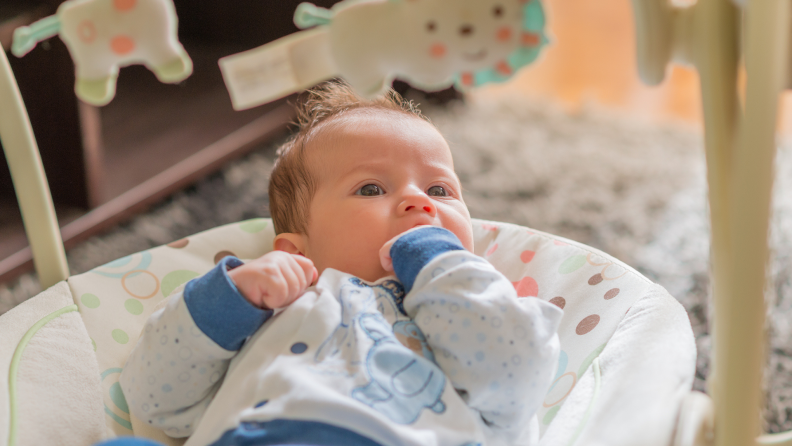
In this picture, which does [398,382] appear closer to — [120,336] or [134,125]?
[120,336]

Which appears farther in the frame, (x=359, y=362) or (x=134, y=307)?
(x=134, y=307)

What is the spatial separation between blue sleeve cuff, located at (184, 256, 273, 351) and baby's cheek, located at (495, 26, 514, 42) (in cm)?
35

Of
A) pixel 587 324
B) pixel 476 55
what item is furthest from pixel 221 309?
pixel 587 324

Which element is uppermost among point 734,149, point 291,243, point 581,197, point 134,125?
point 734,149

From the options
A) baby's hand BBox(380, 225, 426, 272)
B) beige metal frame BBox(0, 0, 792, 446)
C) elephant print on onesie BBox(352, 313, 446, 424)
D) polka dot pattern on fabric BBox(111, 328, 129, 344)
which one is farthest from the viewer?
polka dot pattern on fabric BBox(111, 328, 129, 344)

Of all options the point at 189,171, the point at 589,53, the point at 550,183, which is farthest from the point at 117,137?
the point at 589,53

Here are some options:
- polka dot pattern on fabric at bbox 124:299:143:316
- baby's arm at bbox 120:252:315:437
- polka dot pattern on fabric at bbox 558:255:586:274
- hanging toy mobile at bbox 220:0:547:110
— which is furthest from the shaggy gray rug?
hanging toy mobile at bbox 220:0:547:110

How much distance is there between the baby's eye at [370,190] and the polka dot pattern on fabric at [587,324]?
304 millimetres

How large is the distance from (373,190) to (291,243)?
137 mm

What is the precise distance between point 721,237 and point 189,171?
151 centimetres

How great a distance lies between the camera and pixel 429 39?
0.48m

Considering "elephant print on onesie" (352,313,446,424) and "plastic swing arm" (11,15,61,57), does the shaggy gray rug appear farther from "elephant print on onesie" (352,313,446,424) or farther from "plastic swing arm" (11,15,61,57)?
"plastic swing arm" (11,15,61,57)

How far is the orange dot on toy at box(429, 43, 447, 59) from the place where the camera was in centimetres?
48

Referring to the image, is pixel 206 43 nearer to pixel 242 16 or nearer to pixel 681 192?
pixel 242 16
